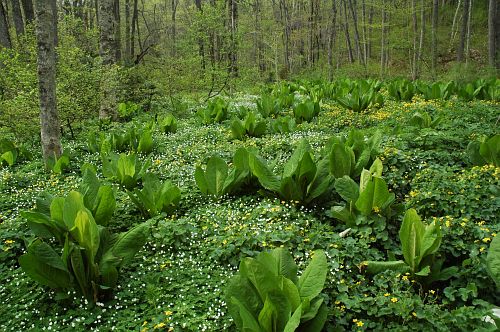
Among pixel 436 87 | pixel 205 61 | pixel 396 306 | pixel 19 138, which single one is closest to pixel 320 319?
pixel 396 306

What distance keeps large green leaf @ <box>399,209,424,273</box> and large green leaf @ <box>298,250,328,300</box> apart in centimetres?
86

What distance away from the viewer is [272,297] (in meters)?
2.44

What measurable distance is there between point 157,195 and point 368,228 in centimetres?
218

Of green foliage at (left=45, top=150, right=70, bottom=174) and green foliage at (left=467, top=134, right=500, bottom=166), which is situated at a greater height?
green foliage at (left=467, top=134, right=500, bottom=166)

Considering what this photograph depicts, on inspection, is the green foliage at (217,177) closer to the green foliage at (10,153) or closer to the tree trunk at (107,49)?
the green foliage at (10,153)

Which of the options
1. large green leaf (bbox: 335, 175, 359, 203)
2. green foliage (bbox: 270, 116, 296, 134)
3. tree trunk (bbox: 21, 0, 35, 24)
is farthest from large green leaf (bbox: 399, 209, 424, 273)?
tree trunk (bbox: 21, 0, 35, 24)

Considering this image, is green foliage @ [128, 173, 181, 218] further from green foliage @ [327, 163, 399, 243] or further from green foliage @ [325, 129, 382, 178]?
green foliage @ [325, 129, 382, 178]

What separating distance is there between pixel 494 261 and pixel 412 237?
1.85ft

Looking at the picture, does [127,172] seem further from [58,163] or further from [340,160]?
[340,160]

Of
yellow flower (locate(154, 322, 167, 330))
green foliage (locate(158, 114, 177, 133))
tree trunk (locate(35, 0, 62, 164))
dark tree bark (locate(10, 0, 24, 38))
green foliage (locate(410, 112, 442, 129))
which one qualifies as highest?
dark tree bark (locate(10, 0, 24, 38))

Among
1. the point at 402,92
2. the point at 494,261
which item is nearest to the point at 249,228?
the point at 494,261

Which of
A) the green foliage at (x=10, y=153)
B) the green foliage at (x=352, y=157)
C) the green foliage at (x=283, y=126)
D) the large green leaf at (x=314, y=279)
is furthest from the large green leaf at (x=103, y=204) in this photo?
the green foliage at (x=283, y=126)

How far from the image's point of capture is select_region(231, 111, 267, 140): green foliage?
7137mm

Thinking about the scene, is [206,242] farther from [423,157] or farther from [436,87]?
[436,87]
